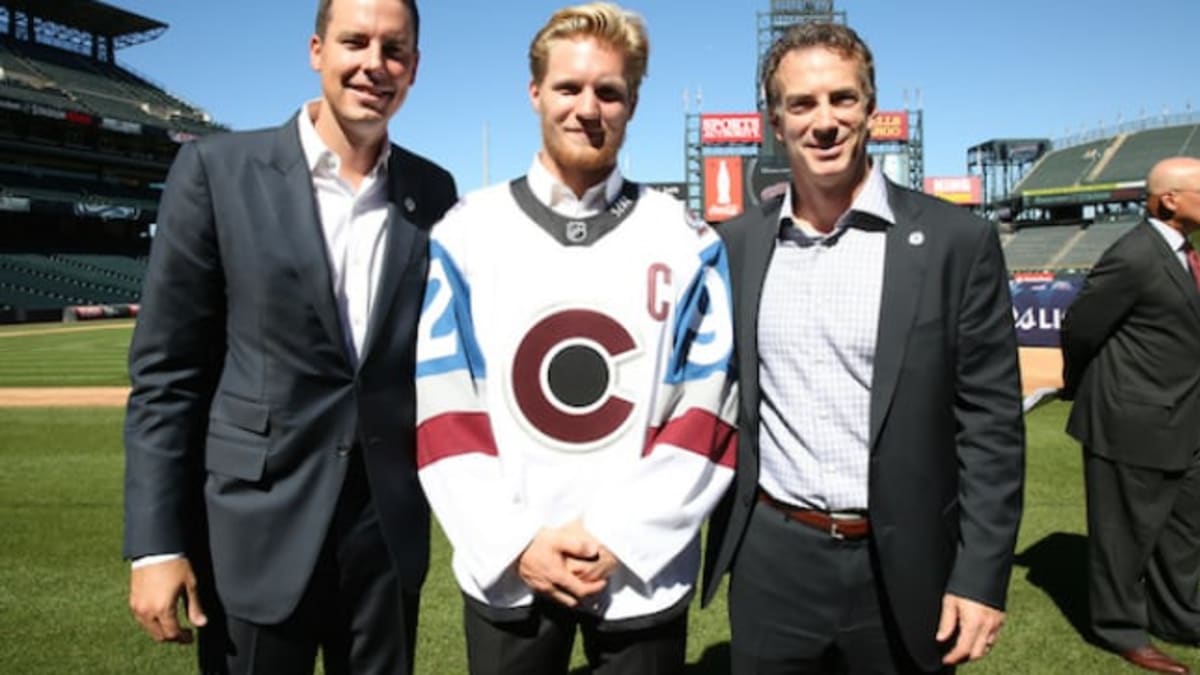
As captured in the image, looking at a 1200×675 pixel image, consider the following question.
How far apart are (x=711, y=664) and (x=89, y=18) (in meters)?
60.8

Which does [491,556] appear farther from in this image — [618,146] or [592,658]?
[618,146]

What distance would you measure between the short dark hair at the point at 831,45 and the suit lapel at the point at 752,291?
0.36 metres

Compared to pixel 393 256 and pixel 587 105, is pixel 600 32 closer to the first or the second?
pixel 587 105

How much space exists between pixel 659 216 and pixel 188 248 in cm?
119

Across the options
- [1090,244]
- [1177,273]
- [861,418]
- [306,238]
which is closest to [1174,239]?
[1177,273]

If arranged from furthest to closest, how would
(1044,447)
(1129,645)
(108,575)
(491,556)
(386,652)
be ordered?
(1044,447) → (108,575) → (1129,645) → (386,652) → (491,556)

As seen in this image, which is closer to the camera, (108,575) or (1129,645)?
(1129,645)

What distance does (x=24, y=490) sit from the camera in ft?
24.0

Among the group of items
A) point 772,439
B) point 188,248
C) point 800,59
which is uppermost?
point 800,59

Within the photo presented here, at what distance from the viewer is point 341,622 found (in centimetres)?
221

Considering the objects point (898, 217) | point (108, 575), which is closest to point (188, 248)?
point (898, 217)

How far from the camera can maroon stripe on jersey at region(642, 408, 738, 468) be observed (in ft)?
6.58

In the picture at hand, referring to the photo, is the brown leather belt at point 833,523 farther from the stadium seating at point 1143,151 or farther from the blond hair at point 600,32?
the stadium seating at point 1143,151

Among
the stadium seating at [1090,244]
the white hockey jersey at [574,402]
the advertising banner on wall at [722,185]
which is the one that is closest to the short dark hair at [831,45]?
the white hockey jersey at [574,402]
